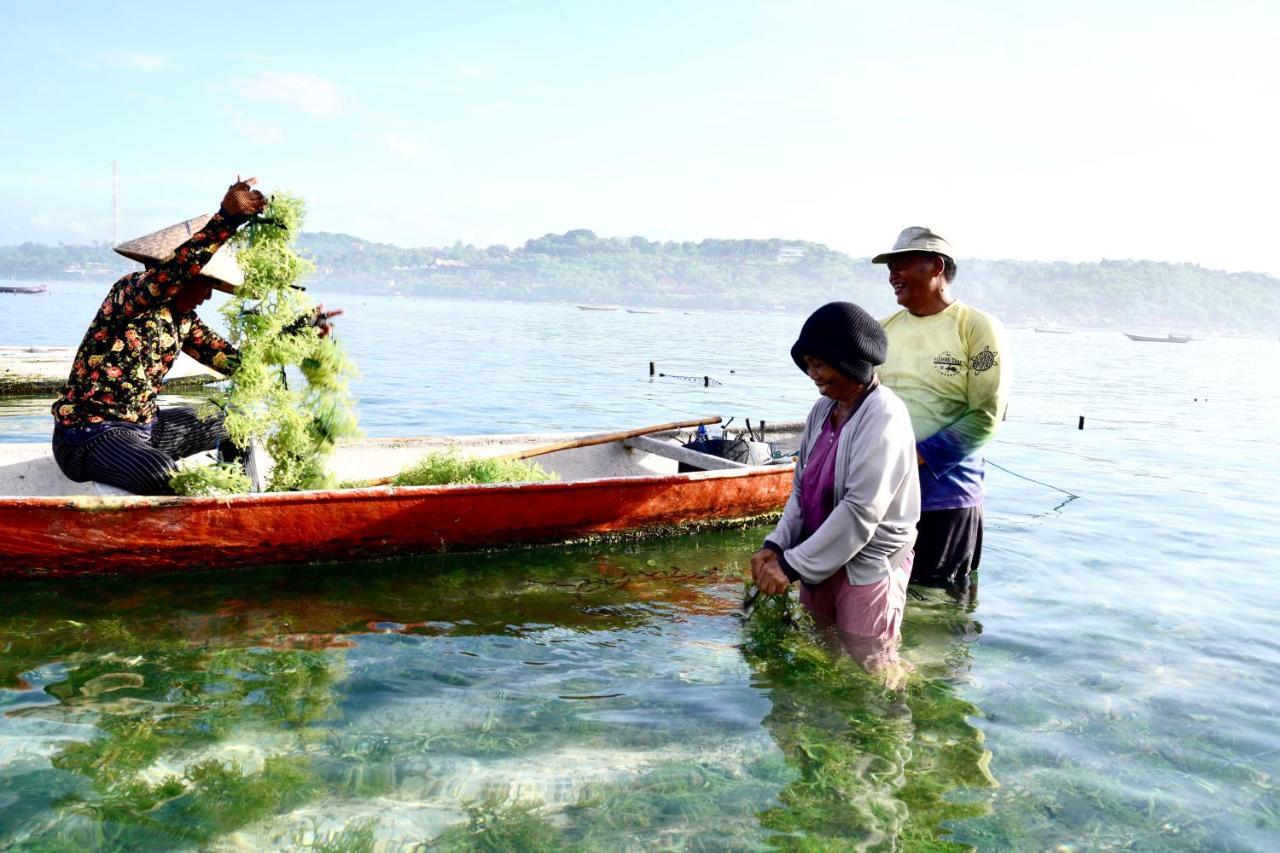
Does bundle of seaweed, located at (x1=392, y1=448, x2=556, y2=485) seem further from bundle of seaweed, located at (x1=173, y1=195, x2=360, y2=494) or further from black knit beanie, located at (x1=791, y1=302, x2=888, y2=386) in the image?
black knit beanie, located at (x1=791, y1=302, x2=888, y2=386)

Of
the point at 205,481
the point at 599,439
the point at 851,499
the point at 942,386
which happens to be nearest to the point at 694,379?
the point at 599,439

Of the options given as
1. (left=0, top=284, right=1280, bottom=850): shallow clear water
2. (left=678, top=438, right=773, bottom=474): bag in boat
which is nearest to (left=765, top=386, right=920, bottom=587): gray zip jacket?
(left=0, top=284, right=1280, bottom=850): shallow clear water

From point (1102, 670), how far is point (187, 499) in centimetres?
607

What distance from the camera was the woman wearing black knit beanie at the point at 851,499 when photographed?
4.07 meters

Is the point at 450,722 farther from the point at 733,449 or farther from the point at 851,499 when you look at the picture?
the point at 733,449

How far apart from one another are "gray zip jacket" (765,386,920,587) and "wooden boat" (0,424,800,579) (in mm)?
3552

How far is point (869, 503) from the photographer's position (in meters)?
4.07

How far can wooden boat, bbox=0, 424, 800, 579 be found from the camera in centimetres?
618

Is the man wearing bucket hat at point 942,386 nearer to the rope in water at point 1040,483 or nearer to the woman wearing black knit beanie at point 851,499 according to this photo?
the woman wearing black knit beanie at point 851,499

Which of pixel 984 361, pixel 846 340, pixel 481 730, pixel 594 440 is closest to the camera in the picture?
pixel 846 340

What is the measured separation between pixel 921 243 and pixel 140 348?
5.09 m

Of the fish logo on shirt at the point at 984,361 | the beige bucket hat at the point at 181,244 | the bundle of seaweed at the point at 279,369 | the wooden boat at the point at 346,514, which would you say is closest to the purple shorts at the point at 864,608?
the fish logo on shirt at the point at 984,361

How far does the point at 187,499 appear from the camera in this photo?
20.6 feet

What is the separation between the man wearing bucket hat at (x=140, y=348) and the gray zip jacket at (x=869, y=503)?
13.7 feet
